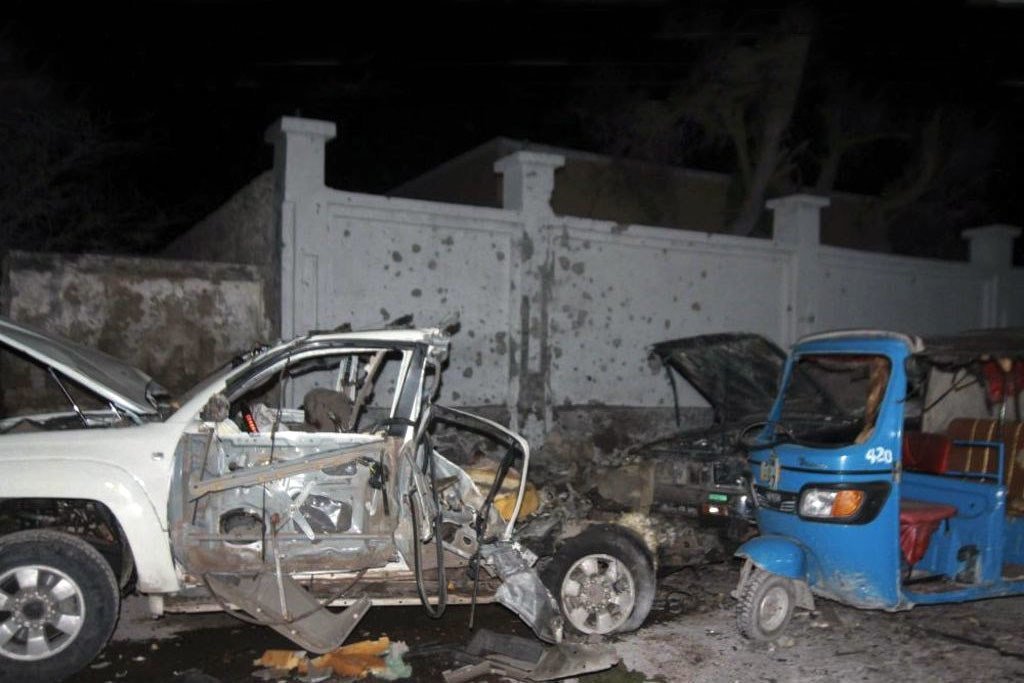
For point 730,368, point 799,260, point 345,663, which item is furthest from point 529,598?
point 799,260

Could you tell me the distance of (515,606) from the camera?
5277 millimetres

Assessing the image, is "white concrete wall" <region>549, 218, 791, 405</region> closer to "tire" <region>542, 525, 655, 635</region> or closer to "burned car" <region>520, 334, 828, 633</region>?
"burned car" <region>520, 334, 828, 633</region>

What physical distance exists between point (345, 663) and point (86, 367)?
2.56 m

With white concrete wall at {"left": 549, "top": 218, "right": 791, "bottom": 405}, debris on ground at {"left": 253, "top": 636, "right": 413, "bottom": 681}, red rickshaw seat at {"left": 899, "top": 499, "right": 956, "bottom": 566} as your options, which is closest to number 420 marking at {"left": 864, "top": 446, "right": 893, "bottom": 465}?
red rickshaw seat at {"left": 899, "top": 499, "right": 956, "bottom": 566}

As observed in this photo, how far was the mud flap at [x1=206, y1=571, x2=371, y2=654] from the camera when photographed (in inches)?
195

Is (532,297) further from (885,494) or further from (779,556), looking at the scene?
(885,494)

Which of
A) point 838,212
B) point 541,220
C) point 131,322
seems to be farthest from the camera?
point 838,212

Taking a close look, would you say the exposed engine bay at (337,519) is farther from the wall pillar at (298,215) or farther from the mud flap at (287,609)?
the wall pillar at (298,215)

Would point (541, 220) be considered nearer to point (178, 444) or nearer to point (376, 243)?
point (376, 243)

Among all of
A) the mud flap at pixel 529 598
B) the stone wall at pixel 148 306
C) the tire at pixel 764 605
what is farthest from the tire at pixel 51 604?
the stone wall at pixel 148 306

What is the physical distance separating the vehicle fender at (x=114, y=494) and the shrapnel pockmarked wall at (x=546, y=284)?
14.5 ft

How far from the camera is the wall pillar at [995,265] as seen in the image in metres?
14.4

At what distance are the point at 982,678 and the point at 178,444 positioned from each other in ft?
16.4

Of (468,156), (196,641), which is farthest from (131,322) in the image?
(468,156)
